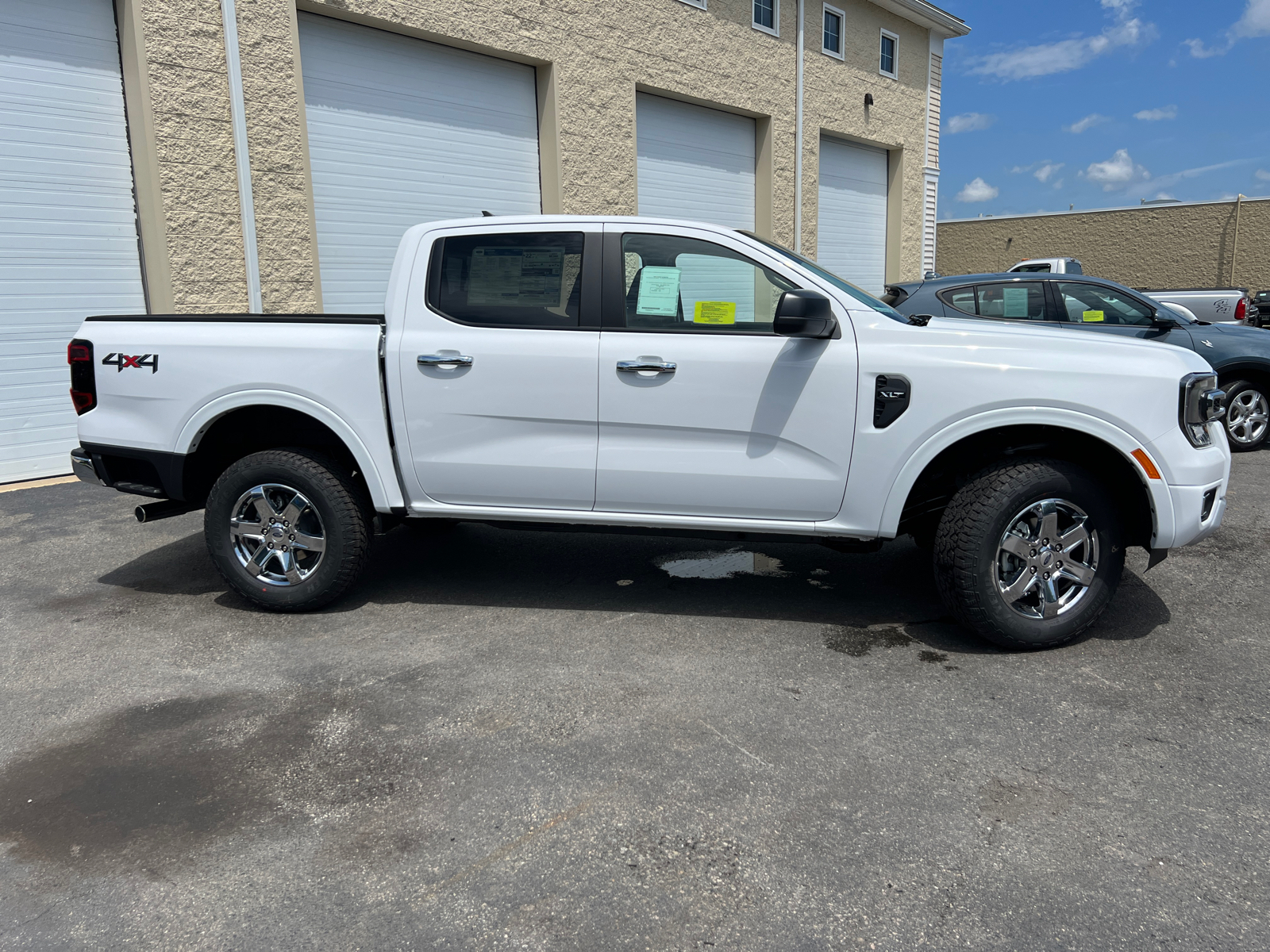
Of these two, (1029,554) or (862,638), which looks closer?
(1029,554)

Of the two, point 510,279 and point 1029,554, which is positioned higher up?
point 510,279

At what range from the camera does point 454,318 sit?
4.37m

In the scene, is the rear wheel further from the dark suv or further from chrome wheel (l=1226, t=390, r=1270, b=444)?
the dark suv

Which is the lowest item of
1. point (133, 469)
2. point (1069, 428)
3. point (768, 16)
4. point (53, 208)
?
point (133, 469)

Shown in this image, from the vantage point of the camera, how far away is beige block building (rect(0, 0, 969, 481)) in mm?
8242

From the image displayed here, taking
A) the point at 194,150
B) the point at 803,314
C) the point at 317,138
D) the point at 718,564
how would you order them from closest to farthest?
1. the point at 803,314
2. the point at 718,564
3. the point at 194,150
4. the point at 317,138

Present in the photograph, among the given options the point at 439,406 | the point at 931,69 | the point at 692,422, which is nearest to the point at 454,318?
the point at 439,406

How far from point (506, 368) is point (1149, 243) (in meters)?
34.0

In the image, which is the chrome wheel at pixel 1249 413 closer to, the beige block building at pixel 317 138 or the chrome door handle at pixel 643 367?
the chrome door handle at pixel 643 367

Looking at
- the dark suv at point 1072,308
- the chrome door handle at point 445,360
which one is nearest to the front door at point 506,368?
the chrome door handle at point 445,360

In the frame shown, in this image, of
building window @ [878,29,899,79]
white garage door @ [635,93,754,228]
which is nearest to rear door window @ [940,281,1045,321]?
white garage door @ [635,93,754,228]

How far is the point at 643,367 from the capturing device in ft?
13.5

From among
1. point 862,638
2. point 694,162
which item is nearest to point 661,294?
point 862,638

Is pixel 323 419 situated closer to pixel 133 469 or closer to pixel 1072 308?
pixel 133 469
